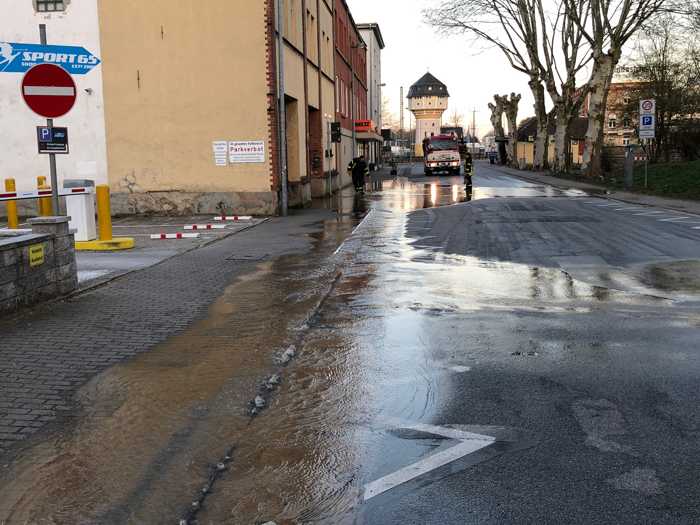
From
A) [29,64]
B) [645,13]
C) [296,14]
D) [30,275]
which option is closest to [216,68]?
[296,14]

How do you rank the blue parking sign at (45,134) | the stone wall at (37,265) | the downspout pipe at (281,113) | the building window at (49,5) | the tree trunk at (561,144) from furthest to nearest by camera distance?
the tree trunk at (561,144) → the building window at (49,5) → the downspout pipe at (281,113) → the blue parking sign at (45,134) → the stone wall at (37,265)

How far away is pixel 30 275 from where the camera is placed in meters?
8.39

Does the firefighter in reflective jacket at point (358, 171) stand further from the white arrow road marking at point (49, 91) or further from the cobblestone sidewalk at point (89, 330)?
the white arrow road marking at point (49, 91)

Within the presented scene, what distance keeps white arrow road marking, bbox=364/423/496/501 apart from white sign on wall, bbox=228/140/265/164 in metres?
18.2

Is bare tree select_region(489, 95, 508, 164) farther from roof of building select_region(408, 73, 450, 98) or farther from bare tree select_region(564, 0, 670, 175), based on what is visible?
roof of building select_region(408, 73, 450, 98)

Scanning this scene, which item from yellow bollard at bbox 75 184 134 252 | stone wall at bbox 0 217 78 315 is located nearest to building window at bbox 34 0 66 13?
yellow bollard at bbox 75 184 134 252

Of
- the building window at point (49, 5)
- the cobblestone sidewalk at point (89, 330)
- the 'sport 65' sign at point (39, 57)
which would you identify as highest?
the building window at point (49, 5)

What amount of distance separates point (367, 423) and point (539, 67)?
40760 millimetres

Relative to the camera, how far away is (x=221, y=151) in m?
22.2

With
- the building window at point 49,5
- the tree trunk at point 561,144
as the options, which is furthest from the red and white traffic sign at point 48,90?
the tree trunk at point 561,144

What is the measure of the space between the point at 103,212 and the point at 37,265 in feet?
19.2

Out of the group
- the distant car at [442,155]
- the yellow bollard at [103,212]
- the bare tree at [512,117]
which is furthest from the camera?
the bare tree at [512,117]

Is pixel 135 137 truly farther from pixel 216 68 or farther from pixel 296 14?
pixel 296 14

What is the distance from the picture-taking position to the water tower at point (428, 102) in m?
131
